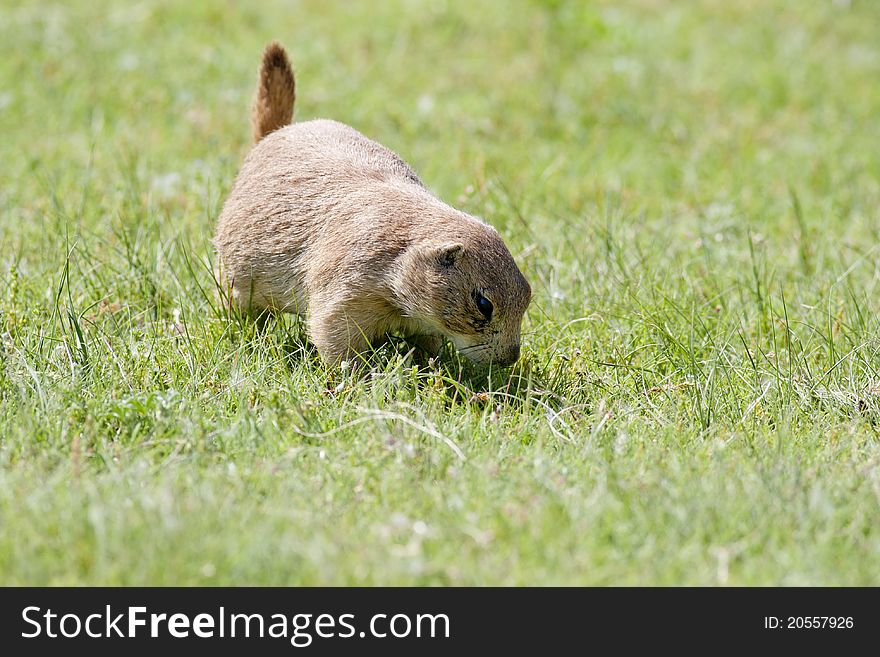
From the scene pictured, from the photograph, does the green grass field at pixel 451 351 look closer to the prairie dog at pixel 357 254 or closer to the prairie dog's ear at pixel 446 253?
A: the prairie dog at pixel 357 254

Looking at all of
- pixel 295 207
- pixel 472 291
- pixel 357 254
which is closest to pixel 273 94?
pixel 295 207

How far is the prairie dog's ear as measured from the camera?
391 centimetres

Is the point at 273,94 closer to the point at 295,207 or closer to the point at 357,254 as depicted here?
the point at 295,207

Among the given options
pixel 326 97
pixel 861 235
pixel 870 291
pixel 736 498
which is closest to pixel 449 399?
pixel 736 498

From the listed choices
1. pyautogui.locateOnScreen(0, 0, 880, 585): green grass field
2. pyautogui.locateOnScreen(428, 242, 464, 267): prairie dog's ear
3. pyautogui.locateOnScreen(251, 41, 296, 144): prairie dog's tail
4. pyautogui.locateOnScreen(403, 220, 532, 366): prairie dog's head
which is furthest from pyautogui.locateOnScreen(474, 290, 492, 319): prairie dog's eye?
pyautogui.locateOnScreen(251, 41, 296, 144): prairie dog's tail

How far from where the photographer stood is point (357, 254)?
4.07 meters

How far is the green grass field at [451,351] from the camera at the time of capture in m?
2.85

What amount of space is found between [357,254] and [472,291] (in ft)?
1.52
